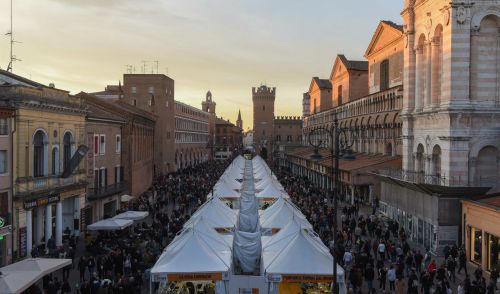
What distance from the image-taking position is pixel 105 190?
38812 mm

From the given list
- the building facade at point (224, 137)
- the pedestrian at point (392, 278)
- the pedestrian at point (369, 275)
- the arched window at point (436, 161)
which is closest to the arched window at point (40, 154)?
the pedestrian at point (369, 275)

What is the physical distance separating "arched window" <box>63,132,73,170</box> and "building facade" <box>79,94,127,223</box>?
2935 mm

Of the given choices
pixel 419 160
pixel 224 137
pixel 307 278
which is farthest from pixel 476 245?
pixel 224 137

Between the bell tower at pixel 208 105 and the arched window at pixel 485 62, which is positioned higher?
the bell tower at pixel 208 105

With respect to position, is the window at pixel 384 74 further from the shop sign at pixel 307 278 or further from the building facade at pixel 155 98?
the shop sign at pixel 307 278

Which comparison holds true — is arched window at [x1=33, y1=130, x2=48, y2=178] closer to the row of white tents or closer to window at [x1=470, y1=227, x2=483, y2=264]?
the row of white tents


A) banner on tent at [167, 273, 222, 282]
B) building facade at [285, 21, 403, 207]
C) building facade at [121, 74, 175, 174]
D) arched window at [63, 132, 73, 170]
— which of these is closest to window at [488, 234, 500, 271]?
banner on tent at [167, 273, 222, 282]

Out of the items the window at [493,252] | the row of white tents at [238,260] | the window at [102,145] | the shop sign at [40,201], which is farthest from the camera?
the window at [102,145]

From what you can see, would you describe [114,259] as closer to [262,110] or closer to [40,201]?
[40,201]

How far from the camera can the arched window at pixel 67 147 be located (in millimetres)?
31672

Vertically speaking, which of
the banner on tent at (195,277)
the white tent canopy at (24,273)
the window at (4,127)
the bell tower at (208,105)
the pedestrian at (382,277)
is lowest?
the pedestrian at (382,277)

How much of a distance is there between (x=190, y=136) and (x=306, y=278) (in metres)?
91.1

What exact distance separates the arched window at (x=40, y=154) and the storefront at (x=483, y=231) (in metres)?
21.0

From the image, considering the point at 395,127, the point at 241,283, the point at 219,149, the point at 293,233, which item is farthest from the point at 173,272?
the point at 219,149
